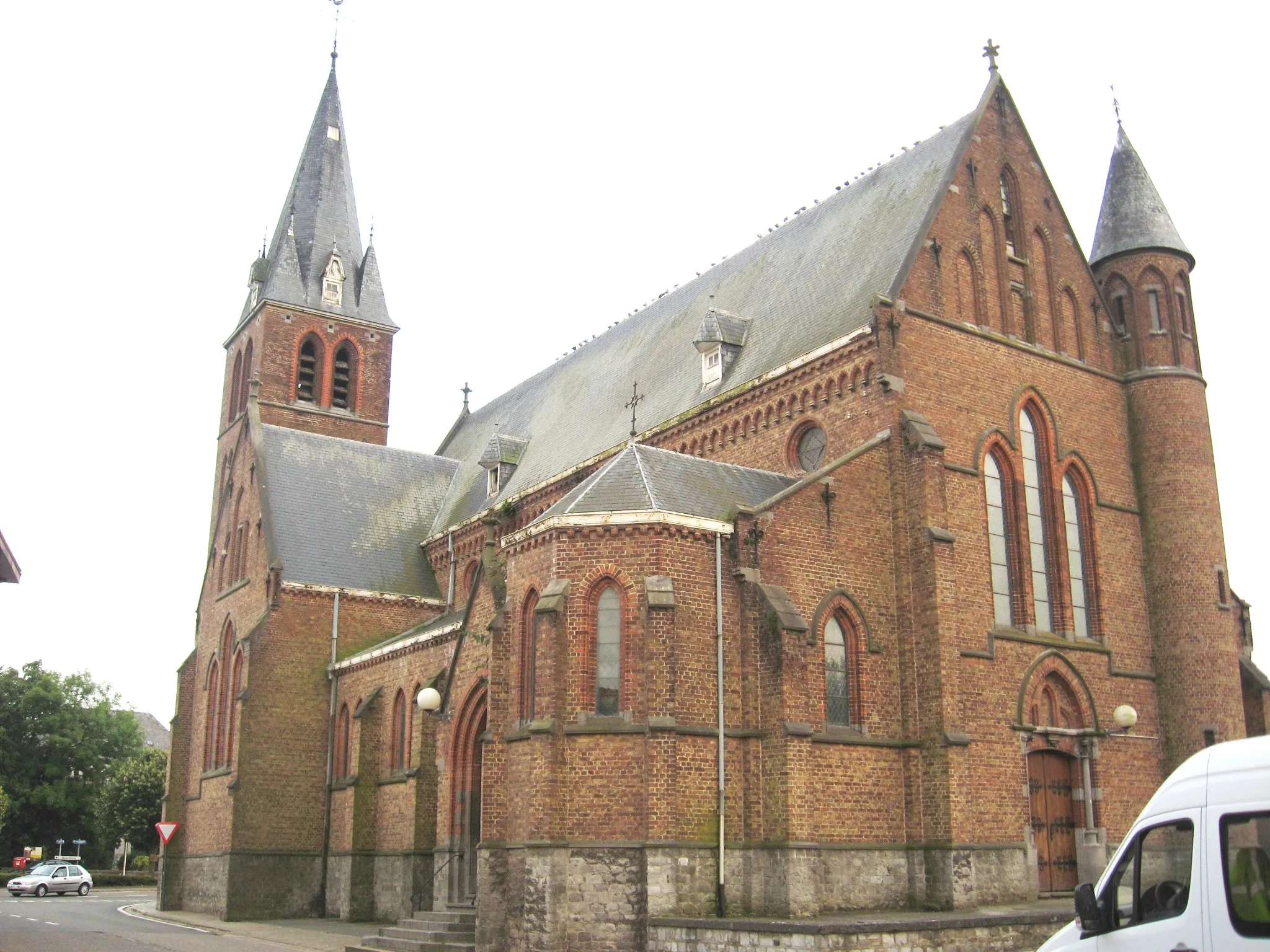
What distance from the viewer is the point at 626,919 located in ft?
71.2

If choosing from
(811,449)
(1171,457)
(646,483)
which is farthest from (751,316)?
(1171,457)

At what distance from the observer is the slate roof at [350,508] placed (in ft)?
131

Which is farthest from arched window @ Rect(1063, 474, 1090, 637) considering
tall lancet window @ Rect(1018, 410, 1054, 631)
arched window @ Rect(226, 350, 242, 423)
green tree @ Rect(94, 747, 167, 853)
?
green tree @ Rect(94, 747, 167, 853)

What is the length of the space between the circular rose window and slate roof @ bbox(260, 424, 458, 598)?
17.0 m

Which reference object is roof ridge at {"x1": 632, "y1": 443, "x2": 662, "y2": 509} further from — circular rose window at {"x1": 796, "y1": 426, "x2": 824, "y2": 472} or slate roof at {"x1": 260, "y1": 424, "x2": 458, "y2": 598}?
slate roof at {"x1": 260, "y1": 424, "x2": 458, "y2": 598}

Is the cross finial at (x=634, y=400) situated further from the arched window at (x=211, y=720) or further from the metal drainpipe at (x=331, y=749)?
the arched window at (x=211, y=720)

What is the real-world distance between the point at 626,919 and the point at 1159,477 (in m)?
16.1

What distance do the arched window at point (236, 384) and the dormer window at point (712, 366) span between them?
75.7ft

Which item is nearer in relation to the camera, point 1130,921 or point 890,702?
point 1130,921

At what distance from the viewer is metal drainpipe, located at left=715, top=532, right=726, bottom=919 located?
72.9ft

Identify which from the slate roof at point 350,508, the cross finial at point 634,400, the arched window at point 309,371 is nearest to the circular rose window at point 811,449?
the cross finial at point 634,400

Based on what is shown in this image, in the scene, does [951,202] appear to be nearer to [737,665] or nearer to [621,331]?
[737,665]

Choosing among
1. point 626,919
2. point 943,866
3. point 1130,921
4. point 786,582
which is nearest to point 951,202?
point 786,582

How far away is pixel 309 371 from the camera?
48312 mm
